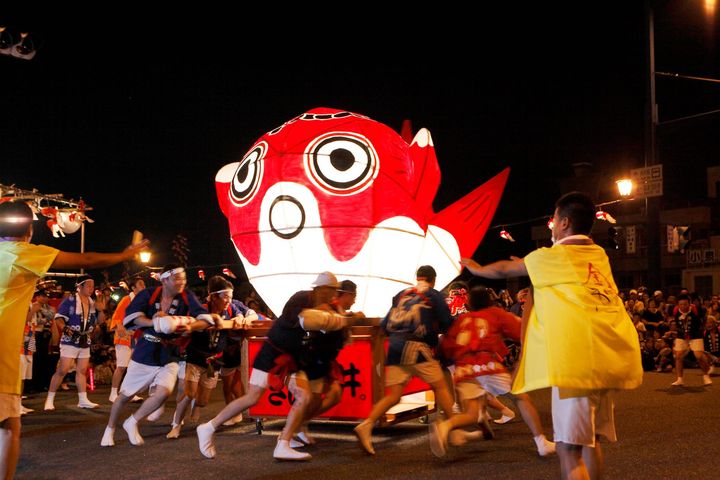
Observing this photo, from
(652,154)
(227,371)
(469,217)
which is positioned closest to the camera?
(469,217)

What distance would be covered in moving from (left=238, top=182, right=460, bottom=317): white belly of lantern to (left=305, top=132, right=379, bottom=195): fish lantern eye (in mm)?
234

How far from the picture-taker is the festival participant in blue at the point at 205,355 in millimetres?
7828

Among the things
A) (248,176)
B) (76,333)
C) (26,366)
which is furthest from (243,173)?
(26,366)

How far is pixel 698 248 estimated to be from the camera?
32.2m

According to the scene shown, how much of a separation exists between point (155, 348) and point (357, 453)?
2.27 m

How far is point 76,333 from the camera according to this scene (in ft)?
34.0

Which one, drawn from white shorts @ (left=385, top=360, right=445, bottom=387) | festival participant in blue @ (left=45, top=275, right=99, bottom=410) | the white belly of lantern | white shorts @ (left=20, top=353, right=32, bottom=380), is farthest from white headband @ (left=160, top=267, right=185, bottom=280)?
white shorts @ (left=20, top=353, right=32, bottom=380)

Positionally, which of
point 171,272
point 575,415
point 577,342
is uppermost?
point 171,272

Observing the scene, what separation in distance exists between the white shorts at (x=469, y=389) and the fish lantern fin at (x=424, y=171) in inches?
89.3

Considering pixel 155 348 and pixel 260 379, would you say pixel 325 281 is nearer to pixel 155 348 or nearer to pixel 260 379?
pixel 260 379

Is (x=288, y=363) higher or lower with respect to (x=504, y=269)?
lower

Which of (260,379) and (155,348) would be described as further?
(155,348)

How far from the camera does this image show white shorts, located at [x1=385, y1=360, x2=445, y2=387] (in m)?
6.79

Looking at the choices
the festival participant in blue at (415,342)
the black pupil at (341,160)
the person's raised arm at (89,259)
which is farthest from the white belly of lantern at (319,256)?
the person's raised arm at (89,259)
